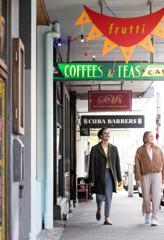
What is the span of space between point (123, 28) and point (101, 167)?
3213 mm

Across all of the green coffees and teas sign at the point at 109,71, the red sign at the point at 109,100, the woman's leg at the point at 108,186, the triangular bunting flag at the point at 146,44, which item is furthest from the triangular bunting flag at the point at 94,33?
the red sign at the point at 109,100

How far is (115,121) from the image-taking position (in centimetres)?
1880

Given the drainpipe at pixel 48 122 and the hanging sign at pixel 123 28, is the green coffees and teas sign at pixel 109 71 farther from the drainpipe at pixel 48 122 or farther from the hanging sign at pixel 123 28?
the hanging sign at pixel 123 28

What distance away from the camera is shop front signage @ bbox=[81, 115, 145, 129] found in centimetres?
1875

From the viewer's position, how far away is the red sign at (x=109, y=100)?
15906mm

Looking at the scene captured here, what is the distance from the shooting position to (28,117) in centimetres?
689

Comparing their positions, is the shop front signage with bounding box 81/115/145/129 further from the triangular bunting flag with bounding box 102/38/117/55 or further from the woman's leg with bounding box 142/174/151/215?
the triangular bunting flag with bounding box 102/38/117/55

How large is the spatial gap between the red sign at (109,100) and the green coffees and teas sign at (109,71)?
602cm

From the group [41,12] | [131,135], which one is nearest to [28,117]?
[41,12]

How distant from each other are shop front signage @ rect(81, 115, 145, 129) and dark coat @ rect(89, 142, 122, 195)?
840 centimetres

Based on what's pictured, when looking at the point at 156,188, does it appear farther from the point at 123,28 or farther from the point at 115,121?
the point at 115,121

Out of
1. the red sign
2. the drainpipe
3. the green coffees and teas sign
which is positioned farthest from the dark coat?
the red sign

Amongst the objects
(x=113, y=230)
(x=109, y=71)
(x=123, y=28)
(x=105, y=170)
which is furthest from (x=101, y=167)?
(x=123, y=28)

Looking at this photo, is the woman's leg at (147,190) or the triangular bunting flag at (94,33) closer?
the triangular bunting flag at (94,33)
